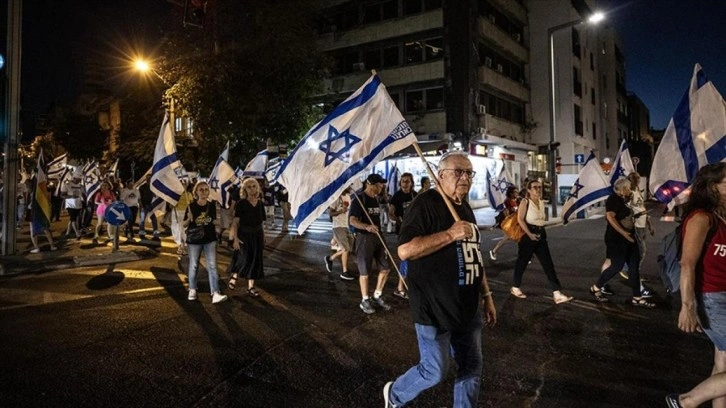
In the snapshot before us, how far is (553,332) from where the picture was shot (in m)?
5.55

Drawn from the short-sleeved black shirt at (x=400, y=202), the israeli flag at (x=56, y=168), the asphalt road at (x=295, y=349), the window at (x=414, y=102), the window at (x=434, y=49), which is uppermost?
the window at (x=434, y=49)

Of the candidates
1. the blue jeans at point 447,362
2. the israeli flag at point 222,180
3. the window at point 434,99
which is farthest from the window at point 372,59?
the blue jeans at point 447,362

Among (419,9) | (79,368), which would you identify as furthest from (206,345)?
(419,9)

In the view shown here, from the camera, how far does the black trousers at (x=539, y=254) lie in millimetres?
6871

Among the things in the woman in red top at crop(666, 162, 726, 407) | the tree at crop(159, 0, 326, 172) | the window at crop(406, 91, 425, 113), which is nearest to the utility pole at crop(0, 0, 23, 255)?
the tree at crop(159, 0, 326, 172)

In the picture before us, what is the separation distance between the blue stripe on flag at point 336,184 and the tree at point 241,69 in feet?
46.9

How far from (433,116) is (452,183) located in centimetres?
2429

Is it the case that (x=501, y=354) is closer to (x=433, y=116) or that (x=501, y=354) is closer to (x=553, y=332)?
(x=553, y=332)

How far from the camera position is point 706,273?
3139 millimetres

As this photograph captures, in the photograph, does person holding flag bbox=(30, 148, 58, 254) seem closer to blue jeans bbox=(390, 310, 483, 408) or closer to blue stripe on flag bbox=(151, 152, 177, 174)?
blue stripe on flag bbox=(151, 152, 177, 174)

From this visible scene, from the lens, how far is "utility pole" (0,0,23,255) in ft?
34.9

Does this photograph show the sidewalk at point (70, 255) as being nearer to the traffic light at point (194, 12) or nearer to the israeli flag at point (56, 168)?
the israeli flag at point (56, 168)

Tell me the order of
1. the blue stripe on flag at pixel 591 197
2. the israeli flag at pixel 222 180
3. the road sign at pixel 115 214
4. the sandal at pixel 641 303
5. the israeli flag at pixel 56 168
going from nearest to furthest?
the sandal at pixel 641 303
the blue stripe on flag at pixel 591 197
the road sign at pixel 115 214
the israeli flag at pixel 222 180
the israeli flag at pixel 56 168

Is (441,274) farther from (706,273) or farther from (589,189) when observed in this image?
(589,189)
